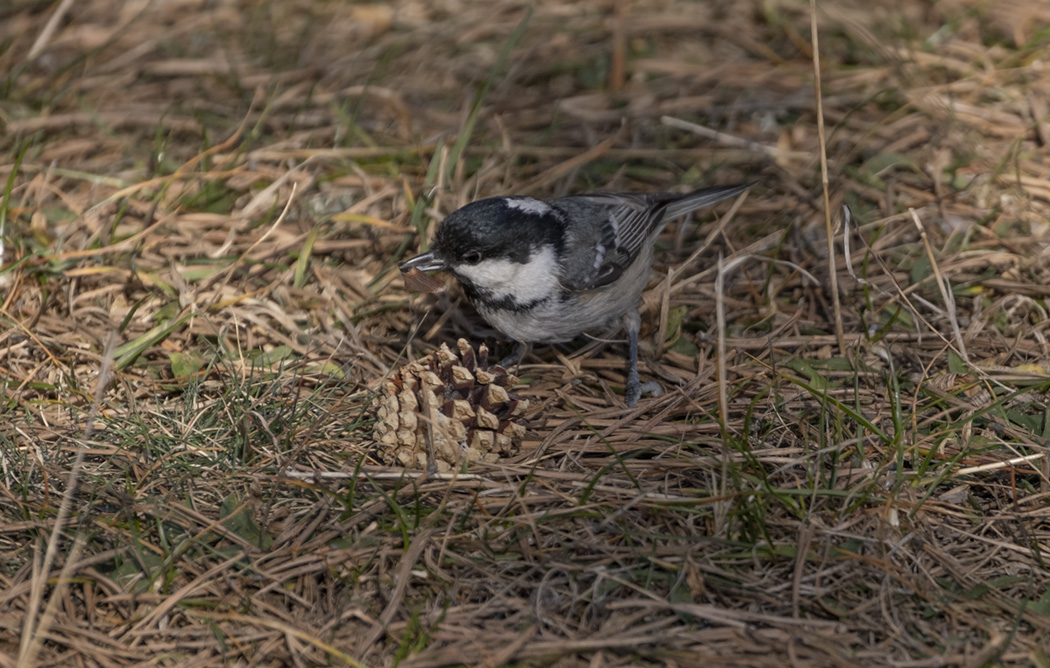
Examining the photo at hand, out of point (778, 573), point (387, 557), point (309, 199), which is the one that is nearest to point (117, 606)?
point (387, 557)

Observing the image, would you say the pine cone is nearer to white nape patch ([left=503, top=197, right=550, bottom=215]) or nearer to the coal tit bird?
the coal tit bird

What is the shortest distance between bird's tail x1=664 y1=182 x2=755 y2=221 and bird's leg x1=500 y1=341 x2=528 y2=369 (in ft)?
3.26

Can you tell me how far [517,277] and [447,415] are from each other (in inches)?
31.2

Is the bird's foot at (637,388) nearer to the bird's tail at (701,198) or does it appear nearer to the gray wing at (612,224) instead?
the gray wing at (612,224)

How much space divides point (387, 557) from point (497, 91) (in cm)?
363

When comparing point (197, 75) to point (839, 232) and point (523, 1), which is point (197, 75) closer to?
point (523, 1)

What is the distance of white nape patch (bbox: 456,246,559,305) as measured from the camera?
148 inches

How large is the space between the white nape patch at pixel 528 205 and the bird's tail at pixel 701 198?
0.72 meters

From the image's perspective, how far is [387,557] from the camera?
9.25 ft

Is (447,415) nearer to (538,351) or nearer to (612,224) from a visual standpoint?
(538,351)

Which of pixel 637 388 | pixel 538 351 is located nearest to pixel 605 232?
pixel 538 351

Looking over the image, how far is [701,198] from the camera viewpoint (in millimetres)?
4406

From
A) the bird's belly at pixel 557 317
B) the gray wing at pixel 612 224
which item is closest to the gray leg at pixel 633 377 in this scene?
the bird's belly at pixel 557 317

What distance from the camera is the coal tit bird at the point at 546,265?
371 cm
